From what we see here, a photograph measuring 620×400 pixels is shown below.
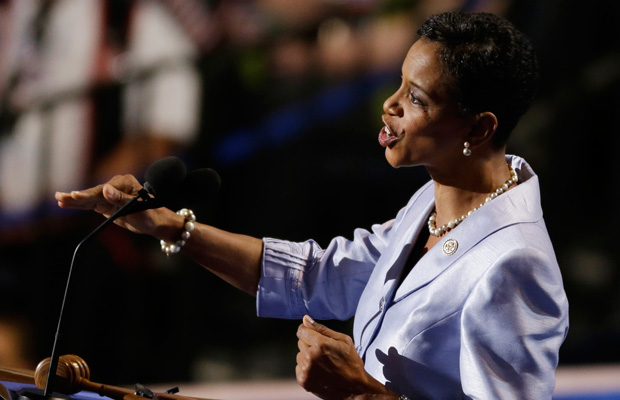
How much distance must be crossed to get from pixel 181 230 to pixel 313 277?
0.88ft

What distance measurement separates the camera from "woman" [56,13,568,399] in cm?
101

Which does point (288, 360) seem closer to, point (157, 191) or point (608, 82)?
point (608, 82)

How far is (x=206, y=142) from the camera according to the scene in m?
2.94

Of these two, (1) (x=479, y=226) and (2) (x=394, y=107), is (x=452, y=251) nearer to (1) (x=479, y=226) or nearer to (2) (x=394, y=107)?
(1) (x=479, y=226)

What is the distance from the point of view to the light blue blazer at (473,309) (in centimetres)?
100

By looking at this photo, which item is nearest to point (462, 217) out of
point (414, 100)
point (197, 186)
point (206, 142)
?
point (414, 100)

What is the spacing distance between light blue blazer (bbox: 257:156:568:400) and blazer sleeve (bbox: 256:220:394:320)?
76 mm

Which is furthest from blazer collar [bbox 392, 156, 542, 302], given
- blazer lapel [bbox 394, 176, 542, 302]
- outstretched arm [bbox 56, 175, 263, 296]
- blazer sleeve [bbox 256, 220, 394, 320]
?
outstretched arm [bbox 56, 175, 263, 296]

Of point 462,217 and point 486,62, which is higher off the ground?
point 486,62

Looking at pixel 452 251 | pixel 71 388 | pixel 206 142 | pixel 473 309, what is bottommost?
pixel 71 388

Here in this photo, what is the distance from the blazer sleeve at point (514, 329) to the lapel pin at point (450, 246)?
108 millimetres

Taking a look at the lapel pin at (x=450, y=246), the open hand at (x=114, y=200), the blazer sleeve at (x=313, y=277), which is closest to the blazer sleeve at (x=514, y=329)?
the lapel pin at (x=450, y=246)

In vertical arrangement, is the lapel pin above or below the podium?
above

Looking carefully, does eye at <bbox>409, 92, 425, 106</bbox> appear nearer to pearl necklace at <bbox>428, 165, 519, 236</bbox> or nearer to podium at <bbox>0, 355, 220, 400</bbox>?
pearl necklace at <bbox>428, 165, 519, 236</bbox>
